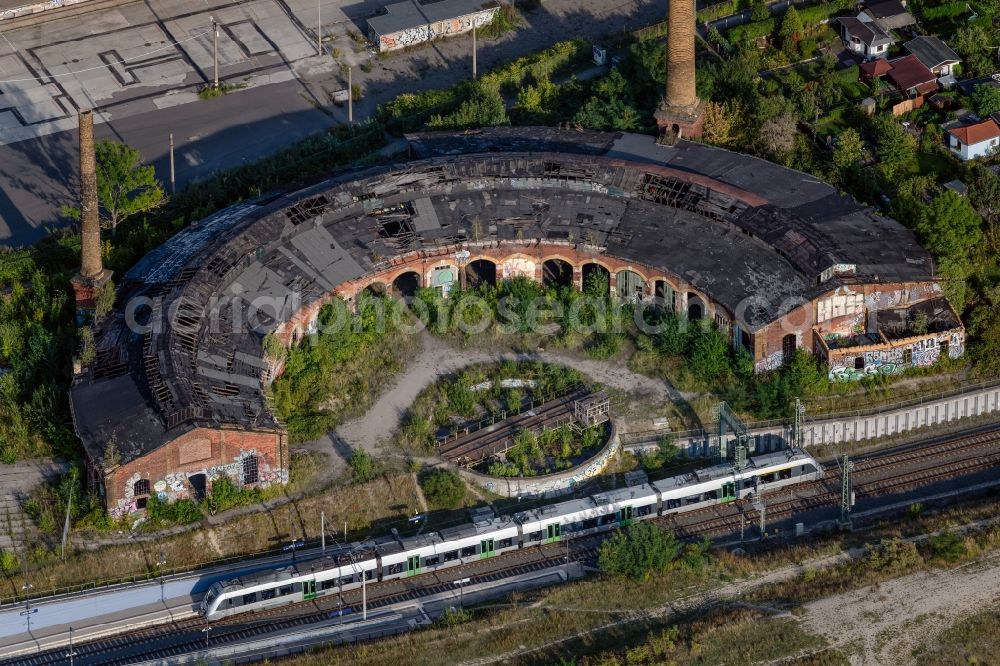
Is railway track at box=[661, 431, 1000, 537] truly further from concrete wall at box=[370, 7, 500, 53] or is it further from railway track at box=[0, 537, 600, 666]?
concrete wall at box=[370, 7, 500, 53]

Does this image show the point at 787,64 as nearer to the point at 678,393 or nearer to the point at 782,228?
the point at 782,228

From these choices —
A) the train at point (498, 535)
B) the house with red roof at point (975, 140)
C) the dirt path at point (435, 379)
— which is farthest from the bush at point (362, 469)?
the house with red roof at point (975, 140)

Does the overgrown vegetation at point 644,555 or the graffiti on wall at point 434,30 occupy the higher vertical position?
the graffiti on wall at point 434,30

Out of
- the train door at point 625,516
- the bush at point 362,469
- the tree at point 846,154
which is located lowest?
the train door at point 625,516

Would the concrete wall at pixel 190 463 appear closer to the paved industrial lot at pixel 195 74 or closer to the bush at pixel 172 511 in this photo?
the bush at pixel 172 511

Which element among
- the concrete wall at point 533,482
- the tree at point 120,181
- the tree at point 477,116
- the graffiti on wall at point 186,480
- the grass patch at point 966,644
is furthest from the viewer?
the tree at point 477,116

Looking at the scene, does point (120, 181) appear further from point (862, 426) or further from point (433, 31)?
point (862, 426)

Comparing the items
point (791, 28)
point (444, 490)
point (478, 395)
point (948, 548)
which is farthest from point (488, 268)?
point (791, 28)
